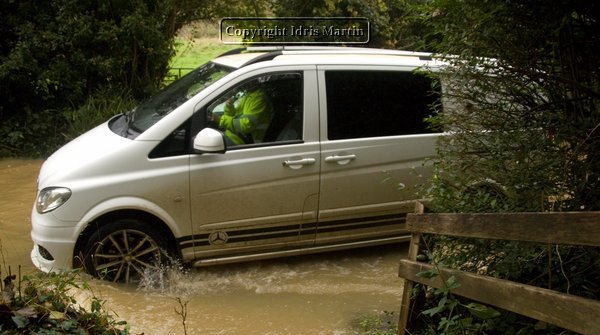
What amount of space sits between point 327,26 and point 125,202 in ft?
22.9

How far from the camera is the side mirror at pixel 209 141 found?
16.6 feet

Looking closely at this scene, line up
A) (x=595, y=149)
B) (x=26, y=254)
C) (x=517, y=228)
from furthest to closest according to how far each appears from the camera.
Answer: (x=26, y=254) < (x=595, y=149) < (x=517, y=228)

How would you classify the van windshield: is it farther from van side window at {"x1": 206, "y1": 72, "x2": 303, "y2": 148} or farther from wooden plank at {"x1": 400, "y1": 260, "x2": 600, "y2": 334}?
wooden plank at {"x1": 400, "y1": 260, "x2": 600, "y2": 334}

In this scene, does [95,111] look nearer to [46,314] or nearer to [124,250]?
[124,250]

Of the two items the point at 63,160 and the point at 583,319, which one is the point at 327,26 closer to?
the point at 63,160

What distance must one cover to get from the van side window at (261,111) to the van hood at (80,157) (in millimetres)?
816

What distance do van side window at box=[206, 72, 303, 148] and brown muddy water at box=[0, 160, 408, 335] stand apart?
1227mm

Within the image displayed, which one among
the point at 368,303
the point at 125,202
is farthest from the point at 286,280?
the point at 125,202

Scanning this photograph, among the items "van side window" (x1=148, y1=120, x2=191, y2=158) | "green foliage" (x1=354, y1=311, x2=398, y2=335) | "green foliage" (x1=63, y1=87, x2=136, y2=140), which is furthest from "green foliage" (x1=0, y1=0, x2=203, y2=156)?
"green foliage" (x1=354, y1=311, x2=398, y2=335)

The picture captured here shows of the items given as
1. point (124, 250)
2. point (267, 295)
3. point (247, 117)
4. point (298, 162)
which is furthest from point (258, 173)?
point (124, 250)

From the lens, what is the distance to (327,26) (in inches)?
440

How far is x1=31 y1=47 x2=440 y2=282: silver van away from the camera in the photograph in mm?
5074

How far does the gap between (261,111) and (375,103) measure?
3.44 ft

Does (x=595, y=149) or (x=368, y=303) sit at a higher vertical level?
(x=595, y=149)
